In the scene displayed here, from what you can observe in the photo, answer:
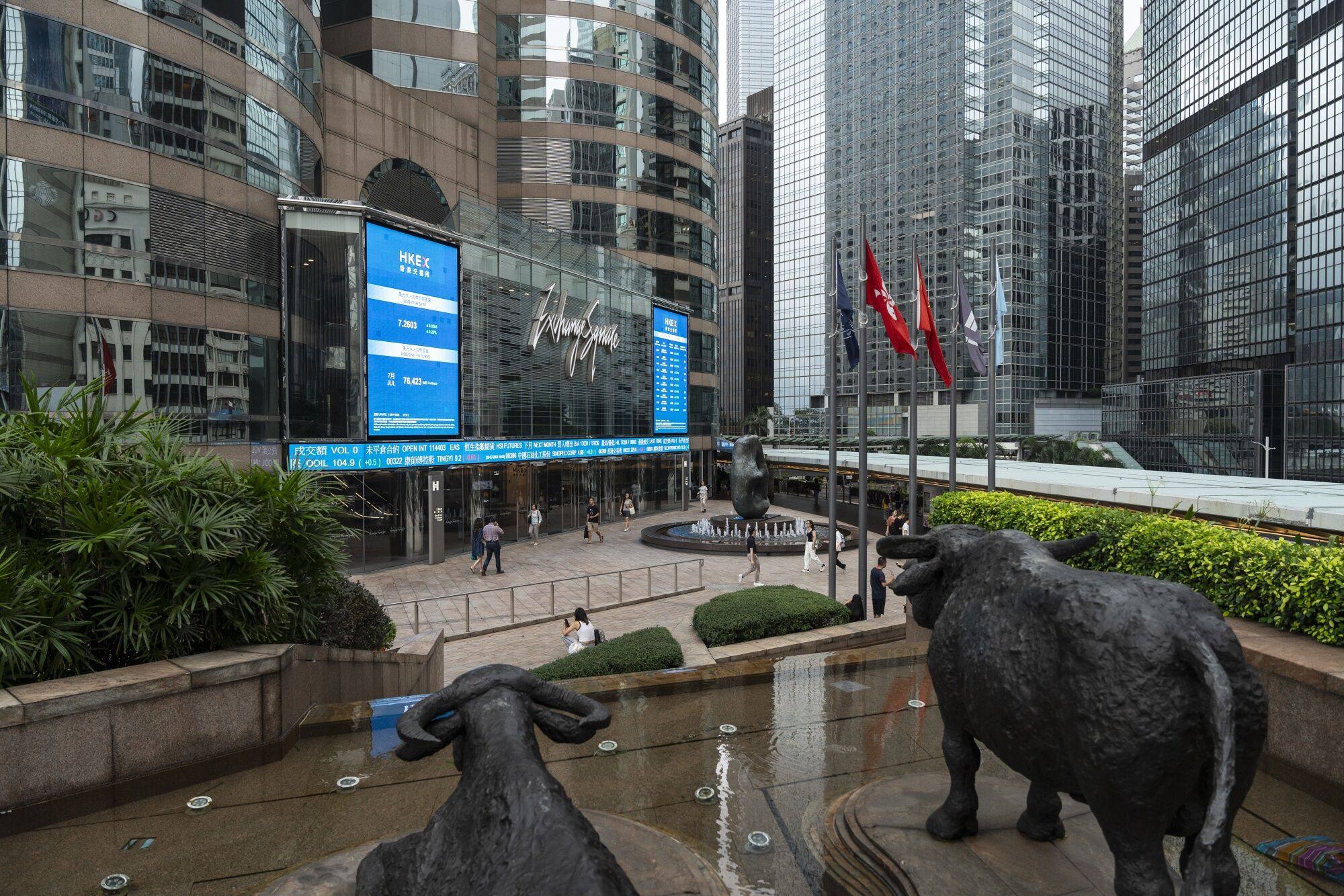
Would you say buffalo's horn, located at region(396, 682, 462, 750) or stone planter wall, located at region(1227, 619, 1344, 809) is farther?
stone planter wall, located at region(1227, 619, 1344, 809)

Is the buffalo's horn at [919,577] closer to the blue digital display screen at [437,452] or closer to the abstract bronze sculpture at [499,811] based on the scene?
the abstract bronze sculpture at [499,811]

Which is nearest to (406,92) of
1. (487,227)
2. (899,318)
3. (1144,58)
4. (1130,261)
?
(487,227)

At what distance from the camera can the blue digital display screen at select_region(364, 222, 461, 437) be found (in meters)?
22.7

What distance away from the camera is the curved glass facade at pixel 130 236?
17250 millimetres

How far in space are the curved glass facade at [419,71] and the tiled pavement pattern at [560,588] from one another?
2141 cm

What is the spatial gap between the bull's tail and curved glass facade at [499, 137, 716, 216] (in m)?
41.1

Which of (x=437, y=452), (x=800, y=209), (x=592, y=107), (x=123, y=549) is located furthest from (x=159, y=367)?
(x=800, y=209)

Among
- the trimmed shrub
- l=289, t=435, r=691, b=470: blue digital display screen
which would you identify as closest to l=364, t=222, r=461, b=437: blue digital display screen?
l=289, t=435, r=691, b=470: blue digital display screen

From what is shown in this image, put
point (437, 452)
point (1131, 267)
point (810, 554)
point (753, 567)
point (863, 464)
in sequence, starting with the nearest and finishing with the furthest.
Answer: point (863, 464) → point (753, 567) → point (810, 554) → point (437, 452) → point (1131, 267)

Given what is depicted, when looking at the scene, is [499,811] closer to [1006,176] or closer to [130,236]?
[130,236]

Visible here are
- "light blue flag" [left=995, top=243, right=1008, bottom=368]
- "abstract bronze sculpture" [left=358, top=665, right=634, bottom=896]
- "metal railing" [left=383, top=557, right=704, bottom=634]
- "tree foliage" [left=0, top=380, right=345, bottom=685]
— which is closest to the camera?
"abstract bronze sculpture" [left=358, top=665, right=634, bottom=896]

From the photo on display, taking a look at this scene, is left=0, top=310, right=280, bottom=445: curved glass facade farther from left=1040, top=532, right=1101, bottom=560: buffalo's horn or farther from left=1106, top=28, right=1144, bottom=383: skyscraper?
left=1106, top=28, right=1144, bottom=383: skyscraper

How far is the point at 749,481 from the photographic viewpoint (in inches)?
1200

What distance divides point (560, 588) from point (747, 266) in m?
120
